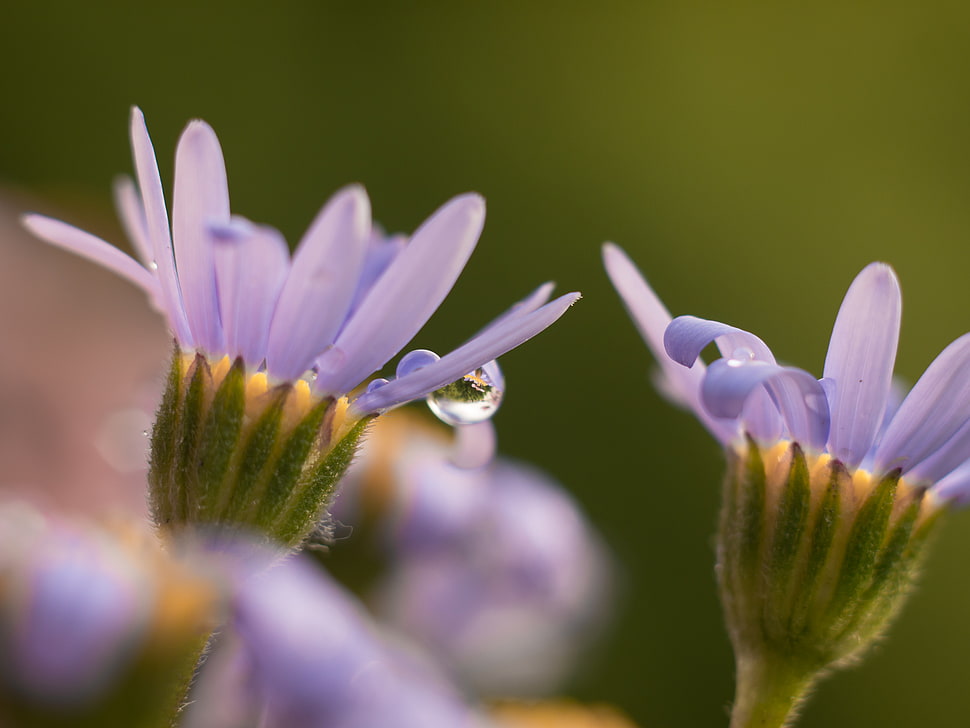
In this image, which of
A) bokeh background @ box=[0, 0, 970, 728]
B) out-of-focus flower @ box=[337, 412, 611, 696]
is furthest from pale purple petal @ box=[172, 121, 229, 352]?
bokeh background @ box=[0, 0, 970, 728]

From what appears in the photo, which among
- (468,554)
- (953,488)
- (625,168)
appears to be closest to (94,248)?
(953,488)

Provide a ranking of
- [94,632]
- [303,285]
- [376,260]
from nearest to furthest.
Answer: [94,632] < [303,285] < [376,260]

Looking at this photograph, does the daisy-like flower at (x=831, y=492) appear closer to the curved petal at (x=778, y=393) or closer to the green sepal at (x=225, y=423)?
the curved petal at (x=778, y=393)

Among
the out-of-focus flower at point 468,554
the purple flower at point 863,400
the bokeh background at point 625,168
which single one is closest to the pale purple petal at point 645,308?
the purple flower at point 863,400

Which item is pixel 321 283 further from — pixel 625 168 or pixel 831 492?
pixel 625 168

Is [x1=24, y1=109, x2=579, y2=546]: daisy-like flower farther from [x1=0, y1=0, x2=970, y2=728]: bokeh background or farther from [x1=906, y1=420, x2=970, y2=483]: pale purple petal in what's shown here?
[x1=0, y1=0, x2=970, y2=728]: bokeh background

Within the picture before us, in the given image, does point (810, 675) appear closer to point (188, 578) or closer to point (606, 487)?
point (188, 578)
